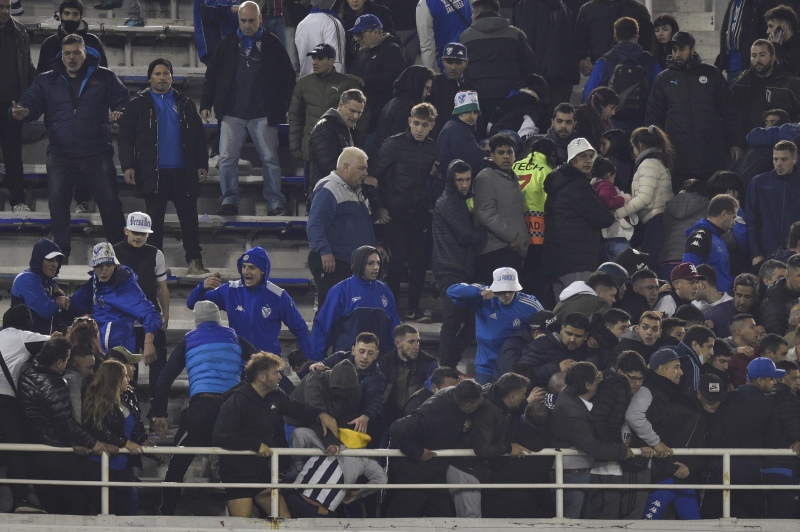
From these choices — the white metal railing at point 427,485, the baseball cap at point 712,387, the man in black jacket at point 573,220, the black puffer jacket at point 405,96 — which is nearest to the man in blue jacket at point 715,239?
the man in black jacket at point 573,220

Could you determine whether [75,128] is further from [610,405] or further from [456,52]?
[610,405]

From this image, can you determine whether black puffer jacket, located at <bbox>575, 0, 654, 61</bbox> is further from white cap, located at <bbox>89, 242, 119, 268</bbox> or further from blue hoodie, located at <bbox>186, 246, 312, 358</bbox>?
white cap, located at <bbox>89, 242, 119, 268</bbox>

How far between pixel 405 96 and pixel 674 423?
4.79 m

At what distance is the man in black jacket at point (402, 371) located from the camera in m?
13.5

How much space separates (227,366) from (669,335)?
10.6ft

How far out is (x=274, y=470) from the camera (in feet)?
41.3

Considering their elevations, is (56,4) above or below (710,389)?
above

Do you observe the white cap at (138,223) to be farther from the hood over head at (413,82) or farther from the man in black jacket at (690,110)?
the man in black jacket at (690,110)

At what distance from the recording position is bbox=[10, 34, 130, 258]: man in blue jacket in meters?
16.0

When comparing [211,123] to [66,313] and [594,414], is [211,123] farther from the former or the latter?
[594,414]

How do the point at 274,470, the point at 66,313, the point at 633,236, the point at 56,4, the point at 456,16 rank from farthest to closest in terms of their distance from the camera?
the point at 56,4 → the point at 456,16 → the point at 633,236 → the point at 66,313 → the point at 274,470

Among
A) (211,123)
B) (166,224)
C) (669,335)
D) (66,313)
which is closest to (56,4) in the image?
(211,123)

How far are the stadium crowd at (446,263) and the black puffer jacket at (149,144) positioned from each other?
2 cm

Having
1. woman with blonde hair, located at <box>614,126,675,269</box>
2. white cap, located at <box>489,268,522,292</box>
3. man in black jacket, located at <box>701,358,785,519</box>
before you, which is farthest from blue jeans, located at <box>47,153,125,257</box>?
man in black jacket, located at <box>701,358,785,519</box>
